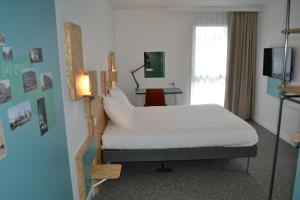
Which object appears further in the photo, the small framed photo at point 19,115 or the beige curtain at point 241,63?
the beige curtain at point 241,63

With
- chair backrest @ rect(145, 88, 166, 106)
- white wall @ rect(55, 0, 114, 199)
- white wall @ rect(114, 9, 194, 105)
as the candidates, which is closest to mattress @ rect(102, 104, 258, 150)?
white wall @ rect(55, 0, 114, 199)

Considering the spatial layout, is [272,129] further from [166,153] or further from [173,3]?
[173,3]

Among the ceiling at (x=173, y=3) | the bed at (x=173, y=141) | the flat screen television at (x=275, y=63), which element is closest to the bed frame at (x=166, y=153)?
the bed at (x=173, y=141)

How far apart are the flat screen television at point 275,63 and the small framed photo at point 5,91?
4130mm

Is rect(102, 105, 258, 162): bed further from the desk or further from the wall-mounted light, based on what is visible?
the desk

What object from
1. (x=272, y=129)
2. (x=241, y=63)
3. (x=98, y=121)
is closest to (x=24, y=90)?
(x=98, y=121)

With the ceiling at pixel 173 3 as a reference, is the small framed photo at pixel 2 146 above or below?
below

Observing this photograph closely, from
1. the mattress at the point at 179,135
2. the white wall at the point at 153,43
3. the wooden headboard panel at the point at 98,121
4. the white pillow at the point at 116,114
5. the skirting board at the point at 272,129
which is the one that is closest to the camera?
the wooden headboard panel at the point at 98,121

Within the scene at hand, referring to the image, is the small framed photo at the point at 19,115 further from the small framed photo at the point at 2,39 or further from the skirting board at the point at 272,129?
the skirting board at the point at 272,129

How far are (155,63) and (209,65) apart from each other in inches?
48.8

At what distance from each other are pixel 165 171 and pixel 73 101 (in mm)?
1707

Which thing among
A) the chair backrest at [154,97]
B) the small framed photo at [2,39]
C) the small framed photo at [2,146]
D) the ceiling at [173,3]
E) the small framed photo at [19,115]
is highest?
the ceiling at [173,3]

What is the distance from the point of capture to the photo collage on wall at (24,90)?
1037mm

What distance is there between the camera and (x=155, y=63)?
5.31 metres
